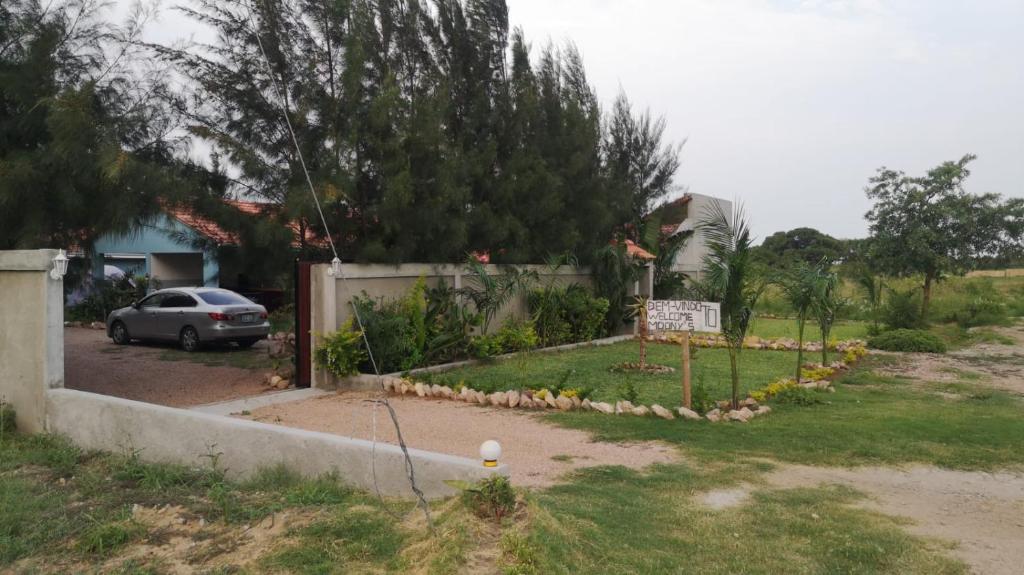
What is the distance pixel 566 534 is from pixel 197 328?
13.4 m

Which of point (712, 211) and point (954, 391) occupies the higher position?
point (712, 211)

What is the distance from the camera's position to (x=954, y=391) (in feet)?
36.1

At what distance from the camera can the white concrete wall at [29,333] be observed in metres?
7.79

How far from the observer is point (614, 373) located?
12539 millimetres

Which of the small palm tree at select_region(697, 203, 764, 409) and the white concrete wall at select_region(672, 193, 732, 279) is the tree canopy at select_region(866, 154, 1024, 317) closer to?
the white concrete wall at select_region(672, 193, 732, 279)

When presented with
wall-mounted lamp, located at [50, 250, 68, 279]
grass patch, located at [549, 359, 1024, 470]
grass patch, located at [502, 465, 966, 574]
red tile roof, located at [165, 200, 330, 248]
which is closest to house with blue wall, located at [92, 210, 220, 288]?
red tile roof, located at [165, 200, 330, 248]

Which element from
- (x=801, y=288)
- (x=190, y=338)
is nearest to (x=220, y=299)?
(x=190, y=338)

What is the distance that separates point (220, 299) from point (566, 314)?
24.3 ft

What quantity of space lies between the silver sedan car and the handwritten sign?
10.0 metres

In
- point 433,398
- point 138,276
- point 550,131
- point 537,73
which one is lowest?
point 433,398

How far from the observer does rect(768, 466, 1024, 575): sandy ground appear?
461 centimetres

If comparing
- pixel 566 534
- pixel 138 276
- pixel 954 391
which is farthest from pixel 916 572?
pixel 138 276

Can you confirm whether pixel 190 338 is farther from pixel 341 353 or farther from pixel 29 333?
pixel 29 333

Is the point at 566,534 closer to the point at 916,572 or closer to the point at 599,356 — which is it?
the point at 916,572
